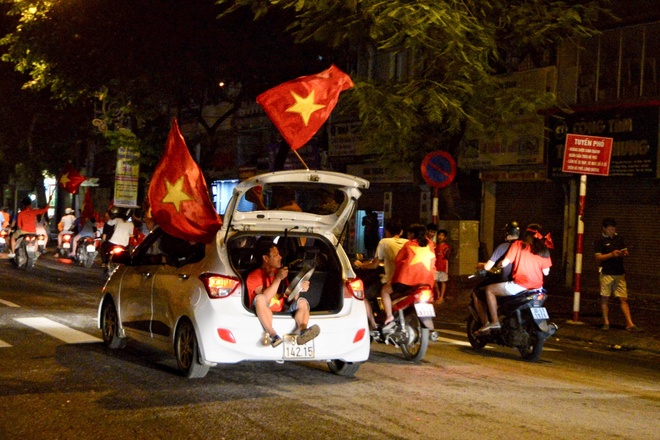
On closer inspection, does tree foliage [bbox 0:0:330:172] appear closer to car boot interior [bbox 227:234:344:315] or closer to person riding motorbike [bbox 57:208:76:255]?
person riding motorbike [bbox 57:208:76:255]

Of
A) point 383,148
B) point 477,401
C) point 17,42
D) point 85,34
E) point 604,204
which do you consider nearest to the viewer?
point 477,401

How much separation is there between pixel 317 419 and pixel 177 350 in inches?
87.1

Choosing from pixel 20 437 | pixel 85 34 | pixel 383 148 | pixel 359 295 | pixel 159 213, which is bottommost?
pixel 20 437

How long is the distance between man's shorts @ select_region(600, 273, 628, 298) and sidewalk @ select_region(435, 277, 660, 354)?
1.87 ft

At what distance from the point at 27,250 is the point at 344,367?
15655 mm

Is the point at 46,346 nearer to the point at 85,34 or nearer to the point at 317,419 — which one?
the point at 317,419

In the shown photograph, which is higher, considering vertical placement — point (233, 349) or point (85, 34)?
point (85, 34)

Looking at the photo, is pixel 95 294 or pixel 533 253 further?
pixel 95 294

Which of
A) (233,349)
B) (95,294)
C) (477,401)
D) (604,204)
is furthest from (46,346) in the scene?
(604,204)

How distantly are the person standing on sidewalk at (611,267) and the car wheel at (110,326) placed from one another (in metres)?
7.51

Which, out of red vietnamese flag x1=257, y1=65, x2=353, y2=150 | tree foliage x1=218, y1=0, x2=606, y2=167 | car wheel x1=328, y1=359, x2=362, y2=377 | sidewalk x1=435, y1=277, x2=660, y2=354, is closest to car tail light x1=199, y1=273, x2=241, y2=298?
car wheel x1=328, y1=359, x2=362, y2=377

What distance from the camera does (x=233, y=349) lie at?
852cm

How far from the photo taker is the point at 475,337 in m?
12.1

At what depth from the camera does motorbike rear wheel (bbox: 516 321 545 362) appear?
1120cm
